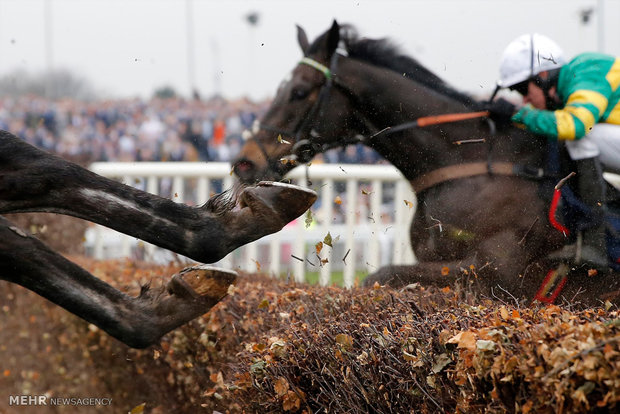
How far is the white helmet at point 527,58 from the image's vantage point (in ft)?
11.8

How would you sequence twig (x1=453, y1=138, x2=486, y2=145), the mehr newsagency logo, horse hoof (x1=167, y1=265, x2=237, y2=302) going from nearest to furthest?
1. horse hoof (x1=167, y1=265, x2=237, y2=302)
2. twig (x1=453, y1=138, x2=486, y2=145)
3. the mehr newsagency logo

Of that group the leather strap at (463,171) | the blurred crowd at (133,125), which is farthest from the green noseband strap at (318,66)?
the blurred crowd at (133,125)

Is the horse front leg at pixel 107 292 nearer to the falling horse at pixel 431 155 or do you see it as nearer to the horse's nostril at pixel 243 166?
the falling horse at pixel 431 155

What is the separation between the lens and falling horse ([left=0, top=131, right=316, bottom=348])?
7.57 feet

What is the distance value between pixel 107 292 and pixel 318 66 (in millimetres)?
2005

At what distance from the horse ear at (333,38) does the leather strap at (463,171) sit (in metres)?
0.86

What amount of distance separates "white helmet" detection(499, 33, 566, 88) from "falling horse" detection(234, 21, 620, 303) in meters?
0.22

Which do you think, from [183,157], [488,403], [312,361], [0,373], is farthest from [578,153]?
[183,157]

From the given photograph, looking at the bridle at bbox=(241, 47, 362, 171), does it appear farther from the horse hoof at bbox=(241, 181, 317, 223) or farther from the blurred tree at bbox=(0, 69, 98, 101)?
the blurred tree at bbox=(0, 69, 98, 101)

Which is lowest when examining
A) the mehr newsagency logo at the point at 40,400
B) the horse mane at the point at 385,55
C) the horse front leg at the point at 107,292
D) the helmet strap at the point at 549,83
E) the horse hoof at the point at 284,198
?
the mehr newsagency logo at the point at 40,400

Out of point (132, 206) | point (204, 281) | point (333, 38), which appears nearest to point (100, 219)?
point (132, 206)

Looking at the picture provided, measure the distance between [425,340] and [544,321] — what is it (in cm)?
27

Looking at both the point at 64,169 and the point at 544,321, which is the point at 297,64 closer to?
the point at 64,169

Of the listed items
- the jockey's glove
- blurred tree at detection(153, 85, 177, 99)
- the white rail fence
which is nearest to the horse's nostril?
the jockey's glove
